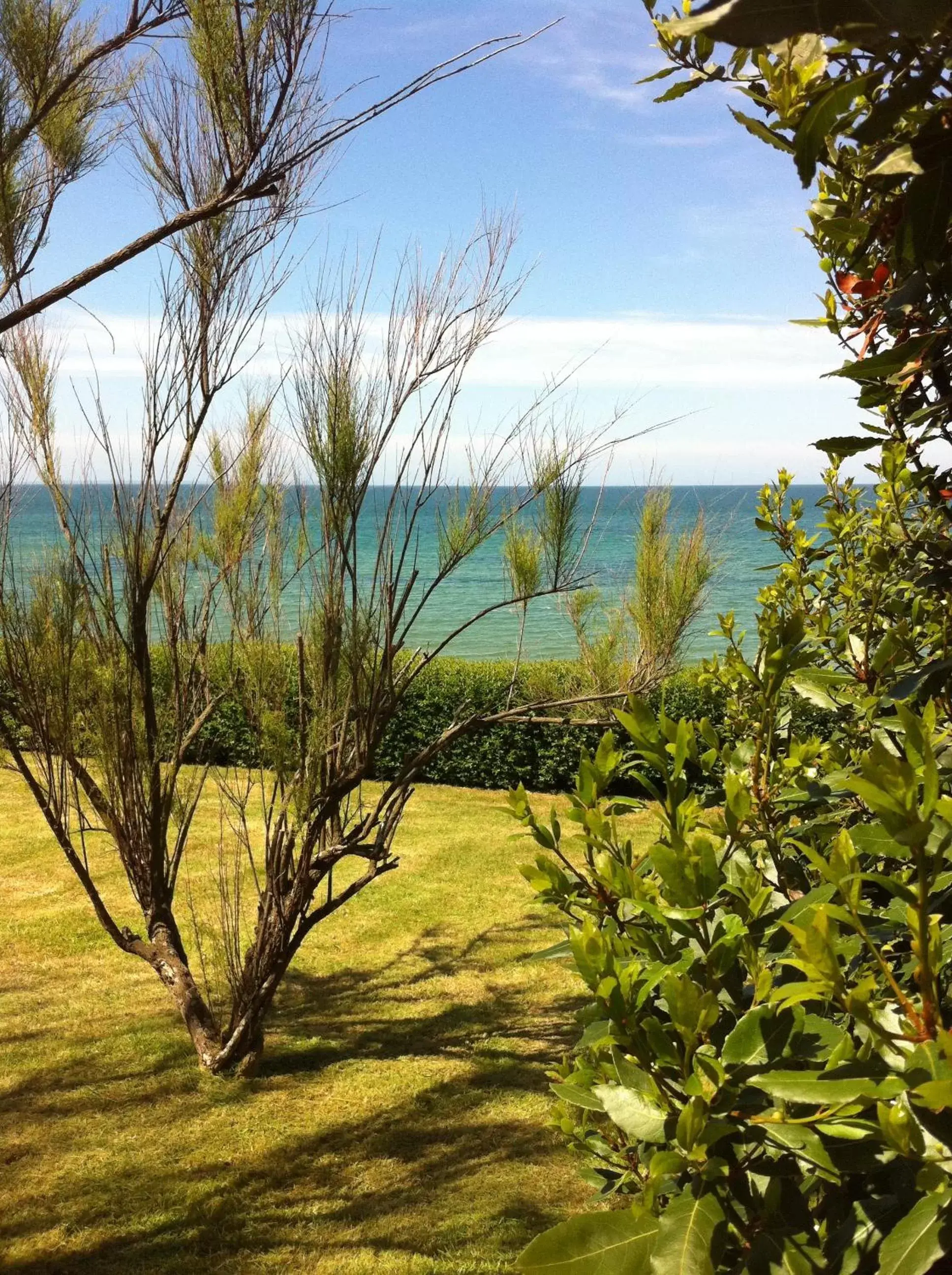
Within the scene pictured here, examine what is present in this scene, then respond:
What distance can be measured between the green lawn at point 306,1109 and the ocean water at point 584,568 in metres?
1.57

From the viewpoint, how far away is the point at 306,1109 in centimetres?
392

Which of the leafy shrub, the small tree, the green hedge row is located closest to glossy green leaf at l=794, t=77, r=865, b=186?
the leafy shrub

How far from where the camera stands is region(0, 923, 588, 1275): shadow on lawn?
3023mm

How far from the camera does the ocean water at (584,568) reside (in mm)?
4023

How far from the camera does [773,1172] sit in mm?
626

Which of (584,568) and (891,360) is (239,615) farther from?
(891,360)

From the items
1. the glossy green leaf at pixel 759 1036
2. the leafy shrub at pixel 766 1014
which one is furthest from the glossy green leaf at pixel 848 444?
the glossy green leaf at pixel 759 1036

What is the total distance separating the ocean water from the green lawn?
1567 millimetres

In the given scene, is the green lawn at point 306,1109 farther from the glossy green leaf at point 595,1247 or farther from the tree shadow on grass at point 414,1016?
the glossy green leaf at point 595,1247

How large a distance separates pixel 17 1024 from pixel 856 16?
5280 millimetres

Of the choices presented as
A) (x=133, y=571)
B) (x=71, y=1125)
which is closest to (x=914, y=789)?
(x=133, y=571)

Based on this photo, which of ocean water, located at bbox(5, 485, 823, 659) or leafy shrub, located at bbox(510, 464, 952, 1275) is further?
ocean water, located at bbox(5, 485, 823, 659)

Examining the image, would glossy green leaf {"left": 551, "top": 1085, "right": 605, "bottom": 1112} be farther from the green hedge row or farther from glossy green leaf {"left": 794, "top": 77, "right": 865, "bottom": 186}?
the green hedge row

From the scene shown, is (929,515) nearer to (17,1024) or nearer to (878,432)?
(878,432)
